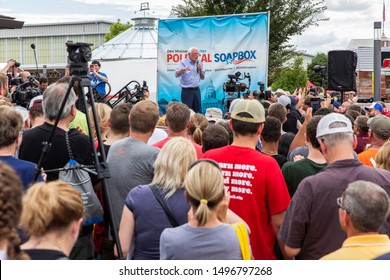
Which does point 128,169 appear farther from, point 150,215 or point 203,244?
point 203,244

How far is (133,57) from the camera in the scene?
→ 28.4m

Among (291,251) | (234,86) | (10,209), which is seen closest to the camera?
(10,209)

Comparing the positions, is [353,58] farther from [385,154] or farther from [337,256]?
[337,256]

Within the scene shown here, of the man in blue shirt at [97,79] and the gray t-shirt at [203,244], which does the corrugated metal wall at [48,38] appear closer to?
the man in blue shirt at [97,79]

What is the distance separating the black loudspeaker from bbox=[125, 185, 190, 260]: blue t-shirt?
8.35 metres

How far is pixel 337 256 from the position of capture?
9.44 ft

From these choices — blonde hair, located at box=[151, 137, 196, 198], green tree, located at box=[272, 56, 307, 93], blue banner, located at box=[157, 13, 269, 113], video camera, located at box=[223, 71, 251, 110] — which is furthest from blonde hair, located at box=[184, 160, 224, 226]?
green tree, located at box=[272, 56, 307, 93]

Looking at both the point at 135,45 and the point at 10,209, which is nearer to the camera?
the point at 10,209

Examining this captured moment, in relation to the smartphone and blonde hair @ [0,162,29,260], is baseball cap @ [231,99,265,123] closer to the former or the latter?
Answer: blonde hair @ [0,162,29,260]

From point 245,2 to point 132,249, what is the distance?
2232cm

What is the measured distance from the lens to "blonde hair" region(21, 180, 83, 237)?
8.64ft

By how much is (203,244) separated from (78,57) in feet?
6.06

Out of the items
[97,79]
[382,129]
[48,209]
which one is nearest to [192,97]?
[97,79]

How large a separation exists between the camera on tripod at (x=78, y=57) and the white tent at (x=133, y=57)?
65.5 ft
